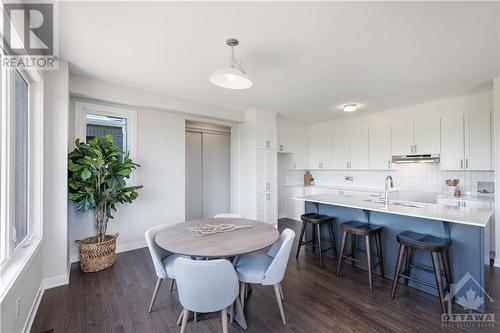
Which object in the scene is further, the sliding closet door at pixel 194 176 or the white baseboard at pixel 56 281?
the sliding closet door at pixel 194 176

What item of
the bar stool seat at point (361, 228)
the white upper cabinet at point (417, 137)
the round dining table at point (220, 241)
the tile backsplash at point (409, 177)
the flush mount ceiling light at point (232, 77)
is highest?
the flush mount ceiling light at point (232, 77)

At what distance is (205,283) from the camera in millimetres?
1499

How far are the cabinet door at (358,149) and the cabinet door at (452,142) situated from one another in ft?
4.49

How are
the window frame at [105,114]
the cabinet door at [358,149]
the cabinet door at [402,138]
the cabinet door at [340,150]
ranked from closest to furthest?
the window frame at [105,114] < the cabinet door at [402,138] < the cabinet door at [358,149] < the cabinet door at [340,150]

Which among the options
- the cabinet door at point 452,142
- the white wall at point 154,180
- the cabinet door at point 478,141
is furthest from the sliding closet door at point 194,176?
the cabinet door at point 478,141

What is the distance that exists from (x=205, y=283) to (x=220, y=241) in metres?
0.47

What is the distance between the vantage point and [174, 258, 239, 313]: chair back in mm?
1473

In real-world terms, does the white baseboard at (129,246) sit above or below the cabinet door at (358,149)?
below

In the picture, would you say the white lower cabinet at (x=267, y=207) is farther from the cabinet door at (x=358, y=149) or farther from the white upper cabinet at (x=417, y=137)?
the white upper cabinet at (x=417, y=137)

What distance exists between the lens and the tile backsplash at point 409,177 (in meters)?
3.88

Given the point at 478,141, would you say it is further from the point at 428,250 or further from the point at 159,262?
the point at 159,262

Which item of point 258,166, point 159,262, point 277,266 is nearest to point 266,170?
point 258,166

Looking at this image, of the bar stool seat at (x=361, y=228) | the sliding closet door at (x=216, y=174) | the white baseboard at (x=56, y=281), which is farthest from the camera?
the sliding closet door at (x=216, y=174)

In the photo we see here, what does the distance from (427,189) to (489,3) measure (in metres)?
3.60
